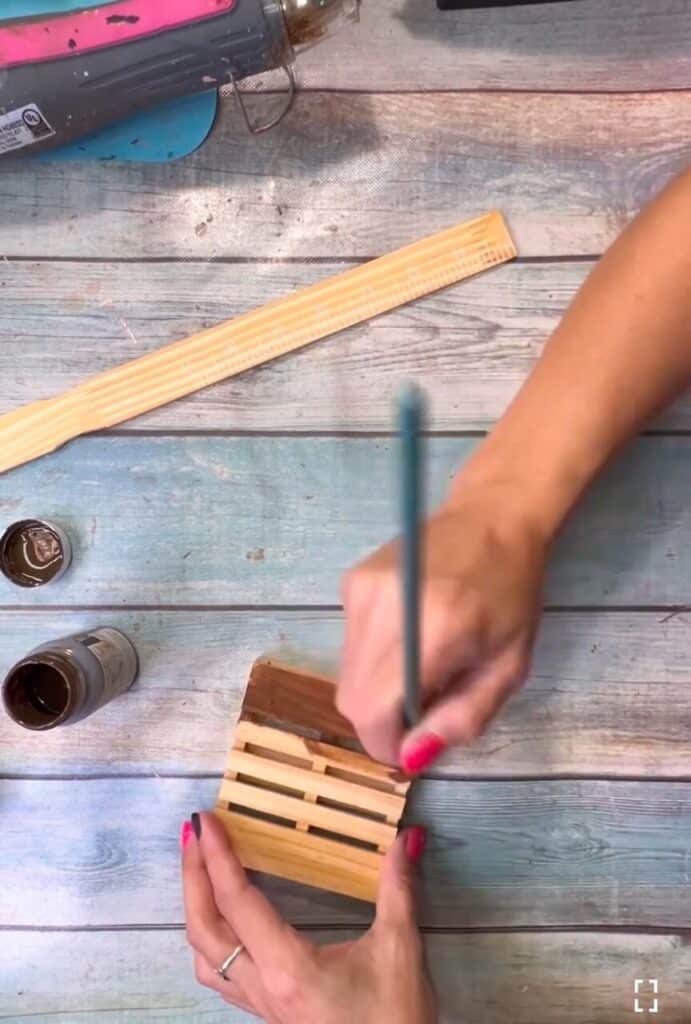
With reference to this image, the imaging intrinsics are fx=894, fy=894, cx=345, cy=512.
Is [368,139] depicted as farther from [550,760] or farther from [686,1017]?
[686,1017]

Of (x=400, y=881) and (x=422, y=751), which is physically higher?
(x=422, y=751)

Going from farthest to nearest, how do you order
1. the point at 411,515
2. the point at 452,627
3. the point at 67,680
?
the point at 67,680
the point at 452,627
the point at 411,515

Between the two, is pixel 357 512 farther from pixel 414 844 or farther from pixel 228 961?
pixel 228 961

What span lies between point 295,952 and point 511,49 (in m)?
0.77

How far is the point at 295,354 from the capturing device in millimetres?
773

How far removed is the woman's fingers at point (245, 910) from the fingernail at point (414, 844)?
0.36 ft

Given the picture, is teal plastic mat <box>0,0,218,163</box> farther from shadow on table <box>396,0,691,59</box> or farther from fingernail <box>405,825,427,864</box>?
fingernail <box>405,825,427,864</box>

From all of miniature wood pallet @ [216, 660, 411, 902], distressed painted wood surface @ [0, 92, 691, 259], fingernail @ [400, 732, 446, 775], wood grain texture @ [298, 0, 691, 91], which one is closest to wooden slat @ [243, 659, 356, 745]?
miniature wood pallet @ [216, 660, 411, 902]

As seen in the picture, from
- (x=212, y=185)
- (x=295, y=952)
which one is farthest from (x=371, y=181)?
(x=295, y=952)

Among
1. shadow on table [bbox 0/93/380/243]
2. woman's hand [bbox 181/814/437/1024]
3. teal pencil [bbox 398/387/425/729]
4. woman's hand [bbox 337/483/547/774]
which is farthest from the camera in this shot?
shadow on table [bbox 0/93/380/243]

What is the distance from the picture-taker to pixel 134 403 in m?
0.77

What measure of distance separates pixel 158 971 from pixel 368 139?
2.45 feet

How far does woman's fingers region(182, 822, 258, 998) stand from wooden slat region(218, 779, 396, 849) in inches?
1.9

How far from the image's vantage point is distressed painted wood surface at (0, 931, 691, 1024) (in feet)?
2.50
